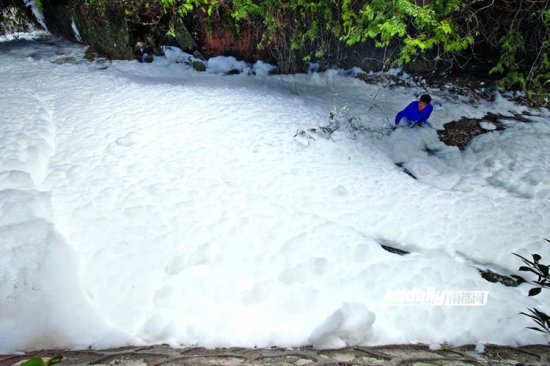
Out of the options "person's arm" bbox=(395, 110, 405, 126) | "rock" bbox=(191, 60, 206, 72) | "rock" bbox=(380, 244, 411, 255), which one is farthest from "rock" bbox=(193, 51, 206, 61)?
"rock" bbox=(380, 244, 411, 255)

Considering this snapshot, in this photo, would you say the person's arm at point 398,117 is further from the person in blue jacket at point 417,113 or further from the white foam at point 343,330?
the white foam at point 343,330

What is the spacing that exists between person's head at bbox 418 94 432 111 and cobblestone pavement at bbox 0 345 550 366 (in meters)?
3.43

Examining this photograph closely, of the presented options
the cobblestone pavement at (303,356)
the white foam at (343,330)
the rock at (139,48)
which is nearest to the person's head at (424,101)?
the cobblestone pavement at (303,356)

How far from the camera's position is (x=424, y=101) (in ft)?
14.7

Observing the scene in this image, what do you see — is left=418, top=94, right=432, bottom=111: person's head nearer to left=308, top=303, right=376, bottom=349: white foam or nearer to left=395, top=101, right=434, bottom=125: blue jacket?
left=395, top=101, right=434, bottom=125: blue jacket

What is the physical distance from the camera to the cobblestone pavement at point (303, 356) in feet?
5.28

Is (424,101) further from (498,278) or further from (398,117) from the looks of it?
(498,278)

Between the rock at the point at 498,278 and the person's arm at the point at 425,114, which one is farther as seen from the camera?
the person's arm at the point at 425,114

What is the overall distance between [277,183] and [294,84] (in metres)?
3.31

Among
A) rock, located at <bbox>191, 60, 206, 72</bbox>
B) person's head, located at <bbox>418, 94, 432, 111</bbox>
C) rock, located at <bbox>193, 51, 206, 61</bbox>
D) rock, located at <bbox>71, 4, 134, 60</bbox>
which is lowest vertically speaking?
person's head, located at <bbox>418, 94, 432, 111</bbox>

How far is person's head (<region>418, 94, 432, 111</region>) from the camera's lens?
14.6 feet

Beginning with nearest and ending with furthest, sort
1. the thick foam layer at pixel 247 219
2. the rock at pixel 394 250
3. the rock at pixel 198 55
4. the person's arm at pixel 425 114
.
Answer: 1. the thick foam layer at pixel 247 219
2. the rock at pixel 394 250
3. the person's arm at pixel 425 114
4. the rock at pixel 198 55

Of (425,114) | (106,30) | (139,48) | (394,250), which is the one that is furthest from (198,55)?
(394,250)

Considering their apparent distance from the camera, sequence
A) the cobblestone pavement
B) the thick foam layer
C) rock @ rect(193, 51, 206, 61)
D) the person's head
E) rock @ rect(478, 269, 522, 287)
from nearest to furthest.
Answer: the cobblestone pavement, the thick foam layer, rock @ rect(478, 269, 522, 287), the person's head, rock @ rect(193, 51, 206, 61)
